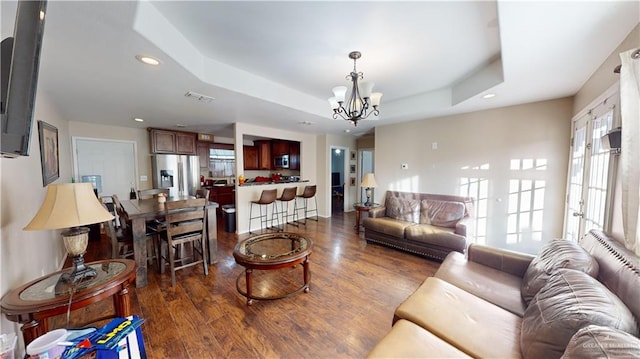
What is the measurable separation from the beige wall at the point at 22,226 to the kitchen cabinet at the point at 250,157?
4.16 m

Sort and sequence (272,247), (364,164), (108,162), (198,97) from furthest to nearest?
(364,164) < (108,162) < (198,97) < (272,247)

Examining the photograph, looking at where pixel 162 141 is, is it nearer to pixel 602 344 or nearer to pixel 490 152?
pixel 602 344

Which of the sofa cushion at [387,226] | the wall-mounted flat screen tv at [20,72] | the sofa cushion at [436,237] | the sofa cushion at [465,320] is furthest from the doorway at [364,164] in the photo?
the wall-mounted flat screen tv at [20,72]

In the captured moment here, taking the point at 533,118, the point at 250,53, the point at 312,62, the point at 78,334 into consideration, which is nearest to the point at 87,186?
the point at 78,334

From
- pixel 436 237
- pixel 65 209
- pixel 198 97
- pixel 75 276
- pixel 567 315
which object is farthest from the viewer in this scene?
pixel 436 237

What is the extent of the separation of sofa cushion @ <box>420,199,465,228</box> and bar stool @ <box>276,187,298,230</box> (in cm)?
263

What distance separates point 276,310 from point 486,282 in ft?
6.09

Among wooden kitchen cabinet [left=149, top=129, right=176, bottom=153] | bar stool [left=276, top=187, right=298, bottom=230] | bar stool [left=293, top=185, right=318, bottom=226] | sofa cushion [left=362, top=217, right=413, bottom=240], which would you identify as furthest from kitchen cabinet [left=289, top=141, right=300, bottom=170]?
sofa cushion [left=362, top=217, right=413, bottom=240]

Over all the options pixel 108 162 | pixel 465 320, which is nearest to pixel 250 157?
pixel 108 162

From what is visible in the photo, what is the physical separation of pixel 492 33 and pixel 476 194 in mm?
2648

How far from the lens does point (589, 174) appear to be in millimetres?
2266

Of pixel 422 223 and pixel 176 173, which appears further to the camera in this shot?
pixel 176 173

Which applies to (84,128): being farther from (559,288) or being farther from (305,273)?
(559,288)

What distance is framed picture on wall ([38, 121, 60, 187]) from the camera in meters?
2.37
